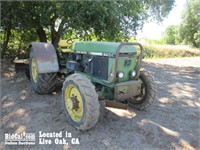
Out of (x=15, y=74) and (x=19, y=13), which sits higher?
(x=19, y=13)

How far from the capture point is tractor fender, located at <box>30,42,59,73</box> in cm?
489

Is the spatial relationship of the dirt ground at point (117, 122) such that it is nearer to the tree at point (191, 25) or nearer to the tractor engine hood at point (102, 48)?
the tractor engine hood at point (102, 48)

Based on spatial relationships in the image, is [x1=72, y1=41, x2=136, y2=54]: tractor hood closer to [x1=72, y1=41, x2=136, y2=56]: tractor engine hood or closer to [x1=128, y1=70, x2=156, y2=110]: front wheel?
[x1=72, y1=41, x2=136, y2=56]: tractor engine hood

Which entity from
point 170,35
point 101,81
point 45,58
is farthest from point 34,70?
point 170,35

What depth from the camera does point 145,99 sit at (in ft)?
14.2

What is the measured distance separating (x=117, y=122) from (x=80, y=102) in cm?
71

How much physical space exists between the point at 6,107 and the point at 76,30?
3.76 m

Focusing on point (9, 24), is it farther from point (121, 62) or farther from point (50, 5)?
point (121, 62)

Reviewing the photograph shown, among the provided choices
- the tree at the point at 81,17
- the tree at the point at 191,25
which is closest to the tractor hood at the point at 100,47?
the tree at the point at 81,17

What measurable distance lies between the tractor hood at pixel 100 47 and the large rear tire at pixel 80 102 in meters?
0.62

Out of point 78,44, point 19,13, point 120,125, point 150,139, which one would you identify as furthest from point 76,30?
point 150,139

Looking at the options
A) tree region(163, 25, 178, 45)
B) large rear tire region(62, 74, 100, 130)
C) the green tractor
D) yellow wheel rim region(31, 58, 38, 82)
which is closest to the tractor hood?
the green tractor

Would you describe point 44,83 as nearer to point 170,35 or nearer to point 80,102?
point 80,102

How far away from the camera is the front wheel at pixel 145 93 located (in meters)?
4.26
